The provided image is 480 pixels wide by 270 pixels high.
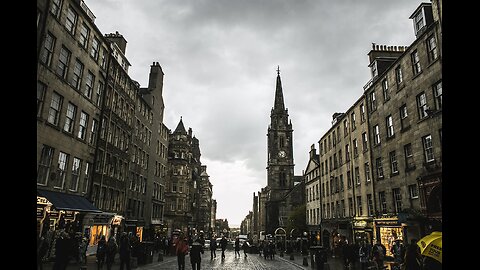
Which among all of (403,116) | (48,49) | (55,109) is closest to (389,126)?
(403,116)

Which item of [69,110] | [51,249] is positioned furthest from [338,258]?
[69,110]

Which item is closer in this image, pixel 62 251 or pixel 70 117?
pixel 62 251

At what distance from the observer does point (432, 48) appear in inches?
711

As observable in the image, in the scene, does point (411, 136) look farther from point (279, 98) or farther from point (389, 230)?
point (279, 98)

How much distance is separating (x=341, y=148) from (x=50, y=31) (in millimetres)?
28266

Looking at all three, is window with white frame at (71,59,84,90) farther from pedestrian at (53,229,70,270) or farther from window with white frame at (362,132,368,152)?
window with white frame at (362,132,368,152)

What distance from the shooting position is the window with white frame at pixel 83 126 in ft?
A: 72.7

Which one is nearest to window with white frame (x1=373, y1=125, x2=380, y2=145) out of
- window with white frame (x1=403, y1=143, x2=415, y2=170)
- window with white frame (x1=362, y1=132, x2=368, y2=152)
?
window with white frame (x1=362, y1=132, x2=368, y2=152)

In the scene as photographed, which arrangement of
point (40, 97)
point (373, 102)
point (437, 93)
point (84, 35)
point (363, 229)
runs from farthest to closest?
1. point (373, 102)
2. point (363, 229)
3. point (84, 35)
4. point (40, 97)
5. point (437, 93)

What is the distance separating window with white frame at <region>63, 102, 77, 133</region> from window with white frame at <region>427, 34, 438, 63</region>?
23.3 metres

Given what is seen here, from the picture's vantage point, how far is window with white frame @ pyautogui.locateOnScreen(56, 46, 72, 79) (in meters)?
19.3

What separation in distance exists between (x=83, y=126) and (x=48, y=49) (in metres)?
6.33
